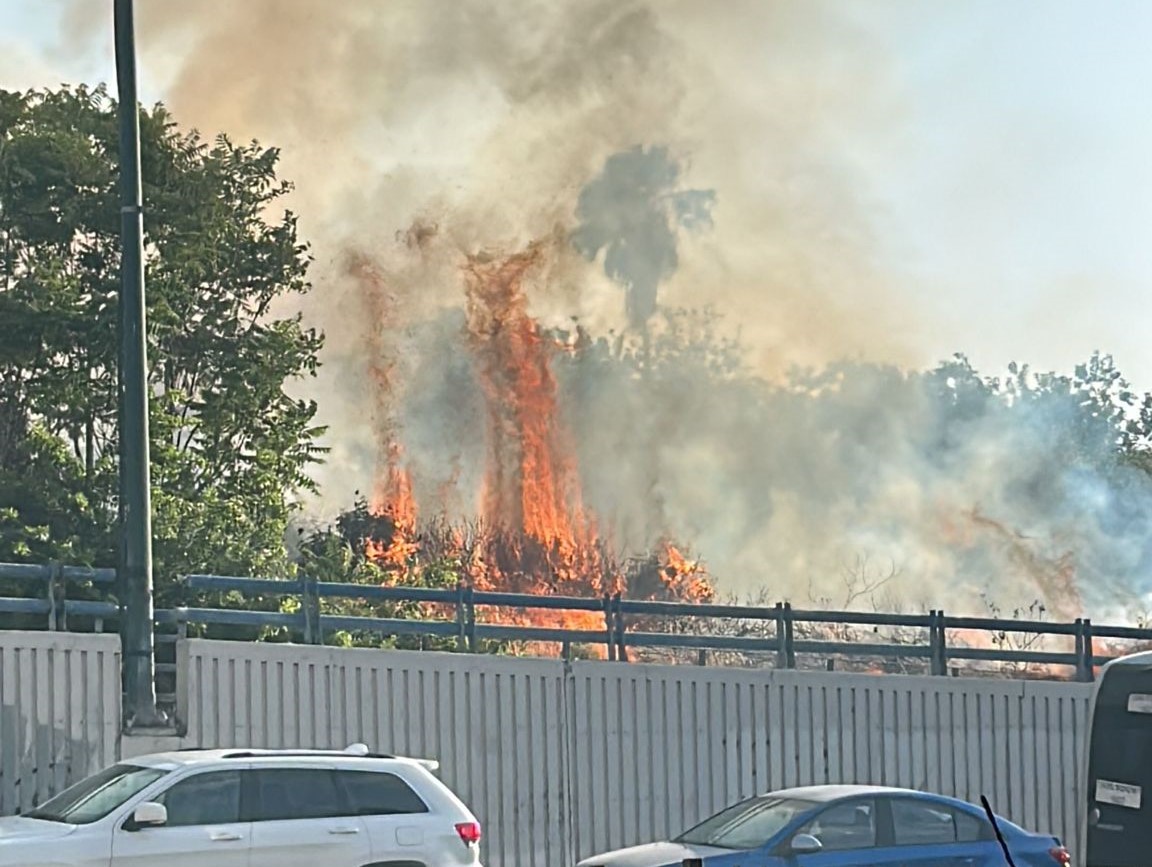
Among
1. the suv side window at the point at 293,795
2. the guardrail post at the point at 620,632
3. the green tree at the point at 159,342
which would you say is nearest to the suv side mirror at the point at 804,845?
the suv side window at the point at 293,795

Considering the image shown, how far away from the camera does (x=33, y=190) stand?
3047cm

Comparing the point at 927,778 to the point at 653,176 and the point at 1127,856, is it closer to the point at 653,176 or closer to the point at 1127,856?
the point at 1127,856

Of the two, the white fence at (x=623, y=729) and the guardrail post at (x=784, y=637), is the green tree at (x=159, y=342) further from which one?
the guardrail post at (x=784, y=637)

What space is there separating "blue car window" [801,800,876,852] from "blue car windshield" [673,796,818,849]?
0.16 meters

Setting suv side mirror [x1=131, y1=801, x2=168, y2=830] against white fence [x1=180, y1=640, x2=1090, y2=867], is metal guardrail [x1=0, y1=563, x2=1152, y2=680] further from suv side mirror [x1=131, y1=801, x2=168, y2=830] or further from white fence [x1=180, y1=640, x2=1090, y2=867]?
suv side mirror [x1=131, y1=801, x2=168, y2=830]

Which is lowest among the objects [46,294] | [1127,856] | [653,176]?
[1127,856]

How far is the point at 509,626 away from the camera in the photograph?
21109mm

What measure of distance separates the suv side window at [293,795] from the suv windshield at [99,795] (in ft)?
2.34

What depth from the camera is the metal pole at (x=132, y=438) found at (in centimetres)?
1702

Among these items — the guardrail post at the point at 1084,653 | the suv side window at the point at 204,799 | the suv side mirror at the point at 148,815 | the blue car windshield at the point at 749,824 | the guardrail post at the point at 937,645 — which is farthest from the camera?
the guardrail post at the point at 1084,653

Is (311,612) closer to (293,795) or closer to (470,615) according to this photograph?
(470,615)

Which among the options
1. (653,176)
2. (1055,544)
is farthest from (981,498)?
(653,176)

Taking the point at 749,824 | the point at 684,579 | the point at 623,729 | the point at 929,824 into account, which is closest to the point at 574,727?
the point at 623,729

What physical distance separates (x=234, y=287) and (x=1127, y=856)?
21708 mm
